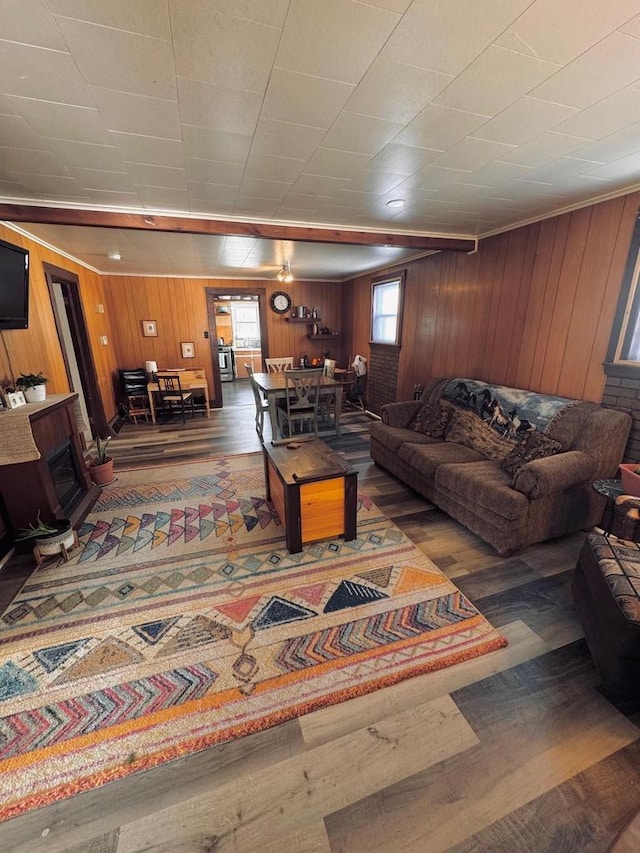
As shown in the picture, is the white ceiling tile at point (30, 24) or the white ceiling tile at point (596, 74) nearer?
the white ceiling tile at point (30, 24)

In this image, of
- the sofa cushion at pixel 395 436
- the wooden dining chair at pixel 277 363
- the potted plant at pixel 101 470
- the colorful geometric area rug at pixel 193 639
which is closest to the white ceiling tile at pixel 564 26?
the colorful geometric area rug at pixel 193 639

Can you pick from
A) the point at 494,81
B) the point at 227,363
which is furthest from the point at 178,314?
the point at 494,81

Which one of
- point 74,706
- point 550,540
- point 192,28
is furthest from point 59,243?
point 550,540

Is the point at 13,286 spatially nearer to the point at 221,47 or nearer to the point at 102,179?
the point at 102,179

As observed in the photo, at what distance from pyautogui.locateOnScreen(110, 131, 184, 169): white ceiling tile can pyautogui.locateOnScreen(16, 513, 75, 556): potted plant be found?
91.5 inches

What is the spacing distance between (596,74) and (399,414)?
2684 mm

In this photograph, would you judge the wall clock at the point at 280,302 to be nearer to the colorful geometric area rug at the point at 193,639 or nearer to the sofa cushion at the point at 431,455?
the sofa cushion at the point at 431,455

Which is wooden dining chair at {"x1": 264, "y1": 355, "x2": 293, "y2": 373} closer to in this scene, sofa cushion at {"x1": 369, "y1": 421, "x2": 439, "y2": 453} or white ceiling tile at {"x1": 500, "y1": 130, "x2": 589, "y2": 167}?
sofa cushion at {"x1": 369, "y1": 421, "x2": 439, "y2": 453}

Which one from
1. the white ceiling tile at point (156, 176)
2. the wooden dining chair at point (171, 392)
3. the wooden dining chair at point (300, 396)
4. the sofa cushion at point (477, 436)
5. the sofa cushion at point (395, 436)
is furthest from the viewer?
the wooden dining chair at point (171, 392)

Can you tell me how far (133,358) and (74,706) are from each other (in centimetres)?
573

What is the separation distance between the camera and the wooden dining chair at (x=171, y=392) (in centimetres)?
543

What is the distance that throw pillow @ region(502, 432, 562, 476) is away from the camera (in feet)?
7.87

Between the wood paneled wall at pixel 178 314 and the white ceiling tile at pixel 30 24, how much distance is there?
5249 millimetres

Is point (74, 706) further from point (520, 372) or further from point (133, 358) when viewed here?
point (133, 358)
